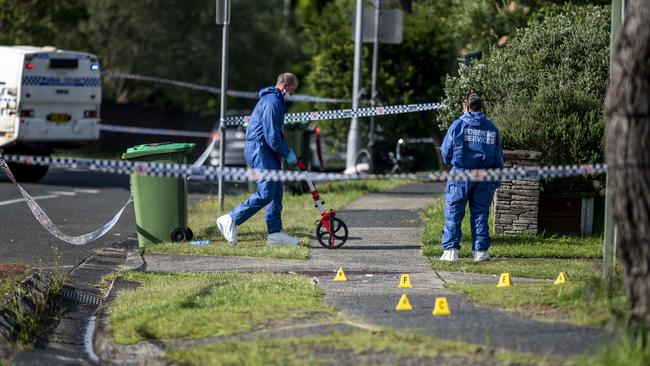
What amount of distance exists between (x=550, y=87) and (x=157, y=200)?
173 inches

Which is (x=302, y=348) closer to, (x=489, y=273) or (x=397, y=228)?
(x=489, y=273)

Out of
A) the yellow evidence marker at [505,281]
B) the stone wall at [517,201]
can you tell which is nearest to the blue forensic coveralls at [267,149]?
the stone wall at [517,201]

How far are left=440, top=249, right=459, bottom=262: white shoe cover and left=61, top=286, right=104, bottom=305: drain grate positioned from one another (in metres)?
3.18

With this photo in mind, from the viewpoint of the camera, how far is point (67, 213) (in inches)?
638

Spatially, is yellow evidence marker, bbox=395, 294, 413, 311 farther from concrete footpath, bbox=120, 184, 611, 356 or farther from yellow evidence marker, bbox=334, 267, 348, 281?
yellow evidence marker, bbox=334, 267, 348, 281

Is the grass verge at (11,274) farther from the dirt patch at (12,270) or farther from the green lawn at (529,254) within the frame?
the green lawn at (529,254)

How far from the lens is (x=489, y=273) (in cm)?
1067

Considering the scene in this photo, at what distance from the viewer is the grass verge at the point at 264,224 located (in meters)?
12.2

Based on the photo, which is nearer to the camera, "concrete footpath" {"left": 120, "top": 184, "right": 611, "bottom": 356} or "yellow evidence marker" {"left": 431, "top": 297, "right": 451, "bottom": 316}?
"concrete footpath" {"left": 120, "top": 184, "right": 611, "bottom": 356}

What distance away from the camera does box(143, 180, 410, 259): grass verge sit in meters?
12.2

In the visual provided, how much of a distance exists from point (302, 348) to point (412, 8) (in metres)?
18.9

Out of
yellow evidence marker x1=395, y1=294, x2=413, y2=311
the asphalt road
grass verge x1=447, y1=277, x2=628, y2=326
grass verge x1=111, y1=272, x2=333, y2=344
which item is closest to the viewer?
grass verge x1=447, y1=277, x2=628, y2=326

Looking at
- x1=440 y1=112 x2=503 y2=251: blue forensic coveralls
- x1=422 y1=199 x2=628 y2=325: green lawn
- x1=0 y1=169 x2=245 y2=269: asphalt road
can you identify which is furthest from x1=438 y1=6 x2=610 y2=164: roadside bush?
x1=0 y1=169 x2=245 y2=269: asphalt road

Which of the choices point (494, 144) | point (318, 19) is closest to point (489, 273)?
point (494, 144)
